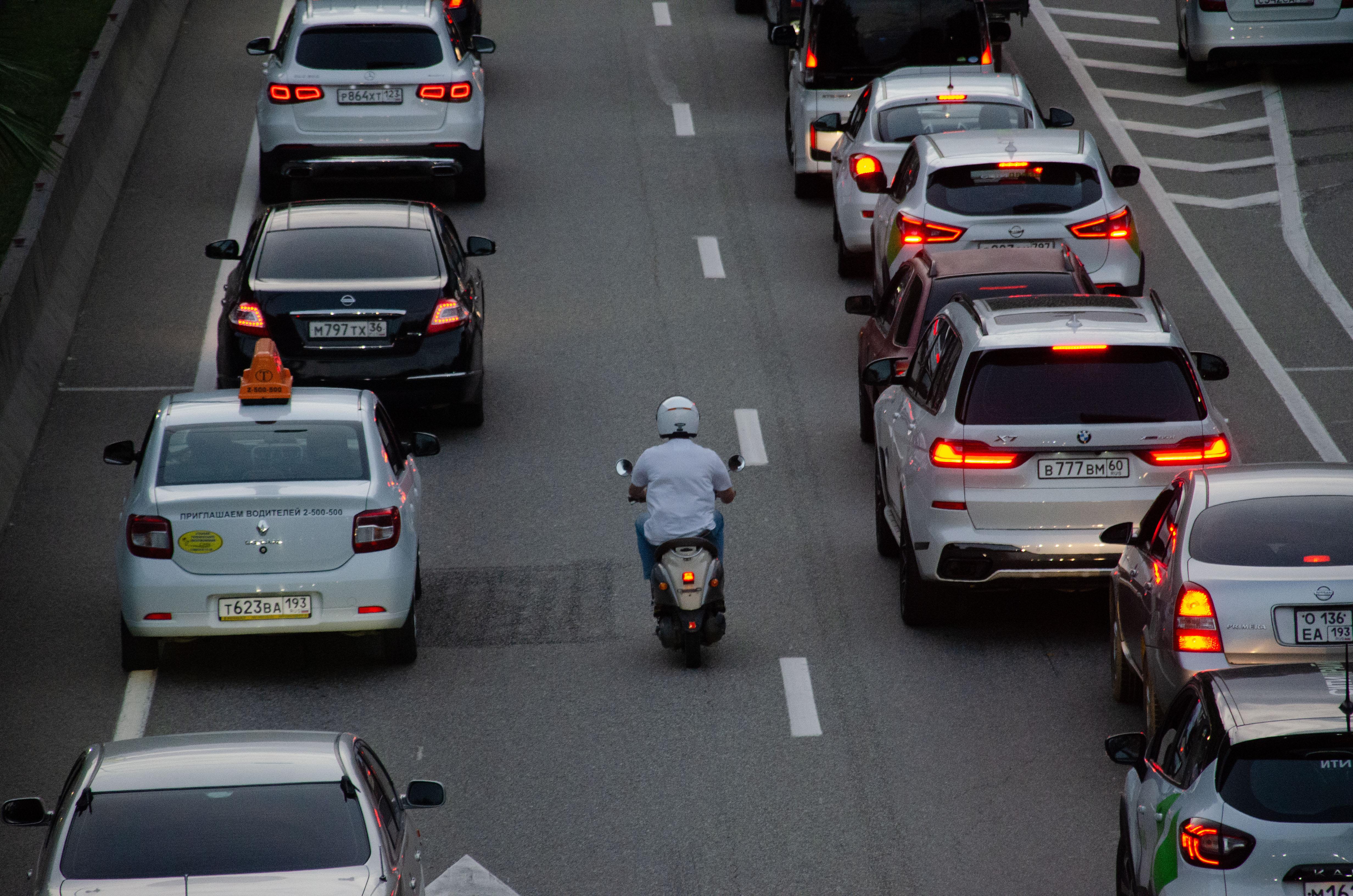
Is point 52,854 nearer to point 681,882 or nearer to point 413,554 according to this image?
point 681,882

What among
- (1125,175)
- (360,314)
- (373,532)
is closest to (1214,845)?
(373,532)

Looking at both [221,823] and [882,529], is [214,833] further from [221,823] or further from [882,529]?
[882,529]

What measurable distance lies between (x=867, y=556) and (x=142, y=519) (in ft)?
15.6

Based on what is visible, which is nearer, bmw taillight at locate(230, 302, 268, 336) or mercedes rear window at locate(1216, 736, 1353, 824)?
mercedes rear window at locate(1216, 736, 1353, 824)

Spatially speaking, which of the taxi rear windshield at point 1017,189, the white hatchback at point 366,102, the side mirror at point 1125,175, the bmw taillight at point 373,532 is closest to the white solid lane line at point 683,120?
the white hatchback at point 366,102

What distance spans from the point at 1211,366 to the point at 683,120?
13804 millimetres

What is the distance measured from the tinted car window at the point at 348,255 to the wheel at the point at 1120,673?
7161mm

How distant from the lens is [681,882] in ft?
31.9

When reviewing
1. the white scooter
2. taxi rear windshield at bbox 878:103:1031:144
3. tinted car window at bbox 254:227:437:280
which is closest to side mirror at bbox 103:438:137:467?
the white scooter

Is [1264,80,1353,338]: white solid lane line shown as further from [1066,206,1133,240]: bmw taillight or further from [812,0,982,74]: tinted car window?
[812,0,982,74]: tinted car window

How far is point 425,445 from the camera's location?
46.0ft

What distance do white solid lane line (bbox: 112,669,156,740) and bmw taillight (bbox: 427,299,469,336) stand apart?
481cm

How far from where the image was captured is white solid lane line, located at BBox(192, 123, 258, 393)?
18.7 metres

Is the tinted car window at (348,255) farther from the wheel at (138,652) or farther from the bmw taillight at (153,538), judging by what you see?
the bmw taillight at (153,538)
